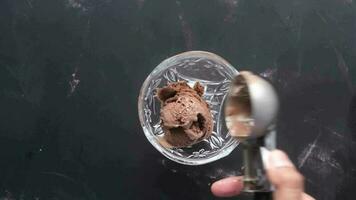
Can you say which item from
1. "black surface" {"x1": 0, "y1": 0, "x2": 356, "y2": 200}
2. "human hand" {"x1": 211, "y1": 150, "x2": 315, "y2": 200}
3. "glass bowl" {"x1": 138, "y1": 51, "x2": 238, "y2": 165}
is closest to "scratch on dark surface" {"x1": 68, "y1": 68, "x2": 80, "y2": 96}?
"black surface" {"x1": 0, "y1": 0, "x2": 356, "y2": 200}

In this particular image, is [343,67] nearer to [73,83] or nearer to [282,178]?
[282,178]

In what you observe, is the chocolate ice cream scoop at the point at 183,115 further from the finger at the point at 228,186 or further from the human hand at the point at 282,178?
the human hand at the point at 282,178

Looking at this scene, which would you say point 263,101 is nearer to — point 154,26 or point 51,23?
point 154,26

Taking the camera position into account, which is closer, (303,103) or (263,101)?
(263,101)

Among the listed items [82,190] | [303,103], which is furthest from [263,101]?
[82,190]

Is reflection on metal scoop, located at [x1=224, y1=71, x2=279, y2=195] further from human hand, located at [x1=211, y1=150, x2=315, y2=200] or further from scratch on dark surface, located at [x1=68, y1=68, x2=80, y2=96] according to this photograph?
scratch on dark surface, located at [x1=68, y1=68, x2=80, y2=96]

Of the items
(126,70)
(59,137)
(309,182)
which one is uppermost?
(126,70)

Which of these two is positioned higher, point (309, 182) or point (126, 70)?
point (126, 70)
